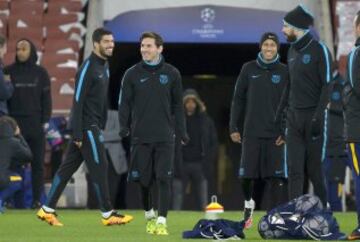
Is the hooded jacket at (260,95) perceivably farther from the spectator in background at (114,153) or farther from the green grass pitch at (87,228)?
the spectator in background at (114,153)

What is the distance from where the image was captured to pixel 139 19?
77.0 ft

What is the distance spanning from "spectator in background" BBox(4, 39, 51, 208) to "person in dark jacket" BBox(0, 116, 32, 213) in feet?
1.15

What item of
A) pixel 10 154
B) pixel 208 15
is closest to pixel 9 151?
pixel 10 154

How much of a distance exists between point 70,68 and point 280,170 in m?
8.91

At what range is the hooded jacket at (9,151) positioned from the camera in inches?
645

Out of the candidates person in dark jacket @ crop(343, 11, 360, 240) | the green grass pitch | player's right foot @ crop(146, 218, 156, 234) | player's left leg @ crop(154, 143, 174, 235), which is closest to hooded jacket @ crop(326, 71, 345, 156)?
the green grass pitch

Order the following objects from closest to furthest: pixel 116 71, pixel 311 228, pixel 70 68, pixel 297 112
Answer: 1. pixel 311 228
2. pixel 297 112
3. pixel 70 68
4. pixel 116 71

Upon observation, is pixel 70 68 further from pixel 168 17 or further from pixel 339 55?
pixel 339 55

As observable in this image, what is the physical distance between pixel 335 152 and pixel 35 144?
462 centimetres

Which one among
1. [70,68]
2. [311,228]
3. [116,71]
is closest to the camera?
[311,228]

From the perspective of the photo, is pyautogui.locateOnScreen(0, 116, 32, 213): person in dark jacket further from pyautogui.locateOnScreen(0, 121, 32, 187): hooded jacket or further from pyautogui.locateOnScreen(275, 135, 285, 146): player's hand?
pyautogui.locateOnScreen(275, 135, 285, 146): player's hand

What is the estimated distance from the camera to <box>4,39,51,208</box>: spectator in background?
19203mm

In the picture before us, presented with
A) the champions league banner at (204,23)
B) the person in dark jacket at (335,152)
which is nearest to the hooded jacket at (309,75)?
the person in dark jacket at (335,152)

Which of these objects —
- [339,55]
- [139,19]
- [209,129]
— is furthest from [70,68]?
[339,55]
